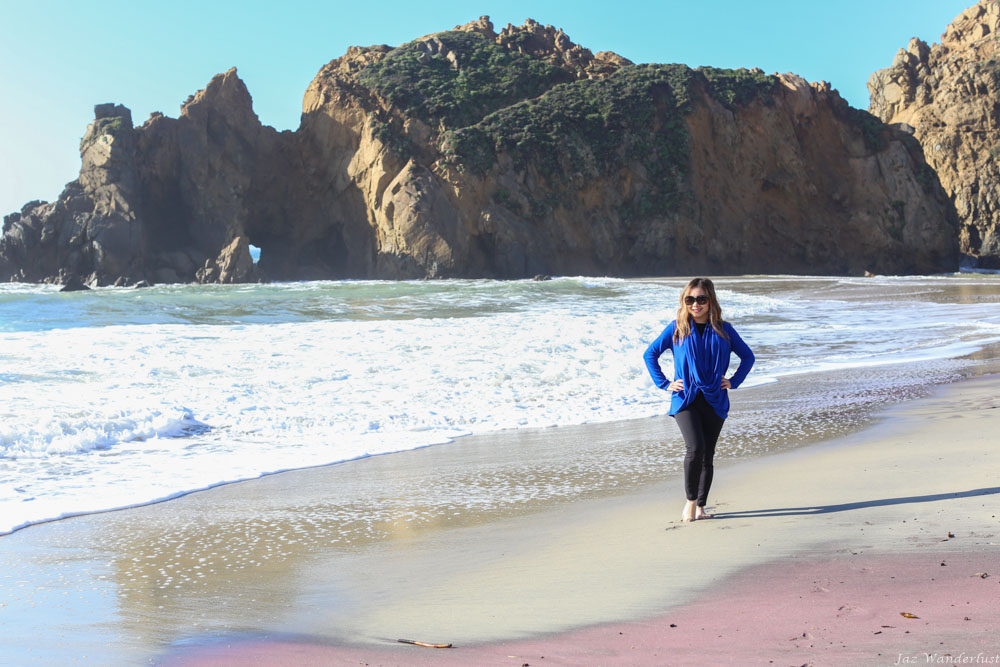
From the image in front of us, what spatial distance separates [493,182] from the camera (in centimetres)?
4678

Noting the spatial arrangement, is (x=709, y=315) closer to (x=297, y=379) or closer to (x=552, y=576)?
(x=552, y=576)

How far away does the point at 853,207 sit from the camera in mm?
51812

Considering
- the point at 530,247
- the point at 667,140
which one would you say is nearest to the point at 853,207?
the point at 667,140

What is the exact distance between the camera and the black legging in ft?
14.0

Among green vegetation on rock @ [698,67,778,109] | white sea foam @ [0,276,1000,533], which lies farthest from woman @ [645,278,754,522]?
green vegetation on rock @ [698,67,778,109]

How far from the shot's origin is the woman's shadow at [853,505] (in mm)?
4172

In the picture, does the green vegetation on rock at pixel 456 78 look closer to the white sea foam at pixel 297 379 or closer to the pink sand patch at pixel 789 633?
the white sea foam at pixel 297 379

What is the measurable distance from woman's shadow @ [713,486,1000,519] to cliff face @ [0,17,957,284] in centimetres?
3957

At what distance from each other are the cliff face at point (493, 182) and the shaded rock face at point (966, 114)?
940 centimetres

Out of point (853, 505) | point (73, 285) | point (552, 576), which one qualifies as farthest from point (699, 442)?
point (73, 285)

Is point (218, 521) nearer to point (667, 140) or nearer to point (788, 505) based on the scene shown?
point (788, 505)

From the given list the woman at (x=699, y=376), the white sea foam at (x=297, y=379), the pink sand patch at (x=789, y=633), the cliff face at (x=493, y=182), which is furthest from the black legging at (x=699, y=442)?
the cliff face at (x=493, y=182)

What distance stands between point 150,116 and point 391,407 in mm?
45528

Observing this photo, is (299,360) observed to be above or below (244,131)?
below
